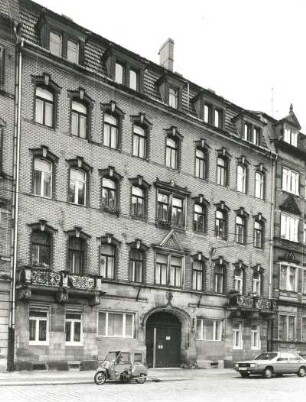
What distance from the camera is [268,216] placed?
133 feet

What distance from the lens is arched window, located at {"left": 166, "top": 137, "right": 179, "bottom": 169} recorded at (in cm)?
3422

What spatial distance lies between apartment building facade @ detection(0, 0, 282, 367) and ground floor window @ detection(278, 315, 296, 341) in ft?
4.77

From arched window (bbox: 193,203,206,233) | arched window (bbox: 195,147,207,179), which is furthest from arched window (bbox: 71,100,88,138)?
arched window (bbox: 193,203,206,233)

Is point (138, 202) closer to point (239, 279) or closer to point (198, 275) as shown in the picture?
point (198, 275)

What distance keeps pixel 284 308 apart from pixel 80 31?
2305cm

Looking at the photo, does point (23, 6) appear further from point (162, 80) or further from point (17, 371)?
point (17, 371)

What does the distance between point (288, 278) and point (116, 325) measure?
15.9 m

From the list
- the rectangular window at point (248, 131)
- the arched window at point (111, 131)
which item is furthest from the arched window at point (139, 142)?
the rectangular window at point (248, 131)

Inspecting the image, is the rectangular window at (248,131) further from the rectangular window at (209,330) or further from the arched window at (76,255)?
the arched window at (76,255)

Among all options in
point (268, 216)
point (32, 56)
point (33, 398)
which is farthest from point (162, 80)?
point (33, 398)

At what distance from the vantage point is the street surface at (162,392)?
17.6 metres

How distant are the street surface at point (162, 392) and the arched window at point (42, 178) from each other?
976 centimetres

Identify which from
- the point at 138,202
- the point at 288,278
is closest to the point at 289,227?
the point at 288,278

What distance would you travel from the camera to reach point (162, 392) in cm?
2027
